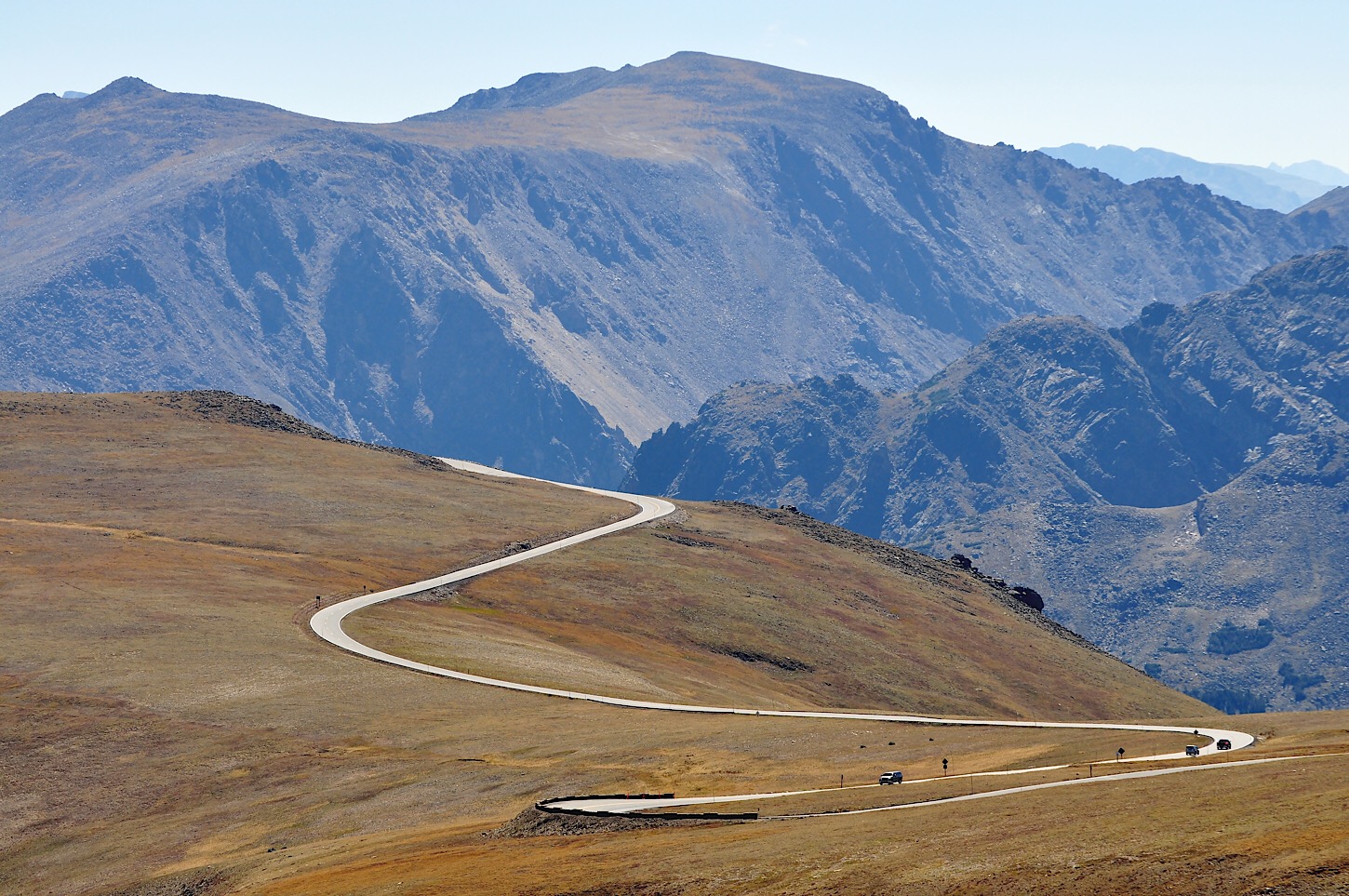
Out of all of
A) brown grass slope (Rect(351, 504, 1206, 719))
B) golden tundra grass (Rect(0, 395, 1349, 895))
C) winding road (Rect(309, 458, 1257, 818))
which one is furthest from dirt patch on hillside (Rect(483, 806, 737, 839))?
brown grass slope (Rect(351, 504, 1206, 719))

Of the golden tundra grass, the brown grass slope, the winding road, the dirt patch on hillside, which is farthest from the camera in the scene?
the brown grass slope

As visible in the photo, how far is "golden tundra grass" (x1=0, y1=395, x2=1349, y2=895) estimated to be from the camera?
5716 centimetres

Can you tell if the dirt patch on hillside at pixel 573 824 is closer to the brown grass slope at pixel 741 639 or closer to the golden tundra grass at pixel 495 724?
the golden tundra grass at pixel 495 724

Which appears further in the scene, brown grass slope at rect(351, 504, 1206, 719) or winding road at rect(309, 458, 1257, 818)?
brown grass slope at rect(351, 504, 1206, 719)

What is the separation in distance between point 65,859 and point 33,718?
21713mm

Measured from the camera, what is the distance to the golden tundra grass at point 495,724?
57.2 metres

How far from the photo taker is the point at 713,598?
169625 millimetres

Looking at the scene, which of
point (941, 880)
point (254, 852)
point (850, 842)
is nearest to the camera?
point (941, 880)

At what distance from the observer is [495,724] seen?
325 feet

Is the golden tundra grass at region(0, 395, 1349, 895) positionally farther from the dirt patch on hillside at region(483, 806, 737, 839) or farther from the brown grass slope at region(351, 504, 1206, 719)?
the dirt patch on hillside at region(483, 806, 737, 839)

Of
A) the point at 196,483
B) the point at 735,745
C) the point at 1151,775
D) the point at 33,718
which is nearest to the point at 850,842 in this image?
the point at 1151,775

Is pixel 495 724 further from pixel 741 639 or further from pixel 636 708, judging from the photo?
pixel 741 639

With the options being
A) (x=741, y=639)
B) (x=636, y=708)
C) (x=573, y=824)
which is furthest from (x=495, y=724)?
(x=741, y=639)

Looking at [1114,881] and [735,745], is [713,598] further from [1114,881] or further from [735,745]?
[1114,881]
